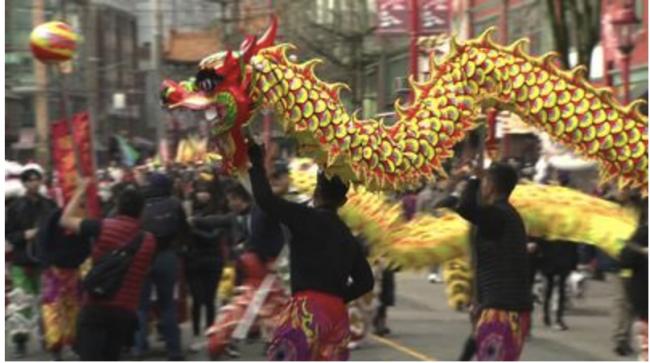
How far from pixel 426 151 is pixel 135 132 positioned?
53.0 m

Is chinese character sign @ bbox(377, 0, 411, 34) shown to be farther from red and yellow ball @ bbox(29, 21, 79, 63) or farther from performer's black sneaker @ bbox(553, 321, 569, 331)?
red and yellow ball @ bbox(29, 21, 79, 63)

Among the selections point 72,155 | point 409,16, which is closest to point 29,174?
point 72,155

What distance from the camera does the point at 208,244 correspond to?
39.7 feet

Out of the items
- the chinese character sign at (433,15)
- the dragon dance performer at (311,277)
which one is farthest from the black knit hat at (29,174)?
the chinese character sign at (433,15)

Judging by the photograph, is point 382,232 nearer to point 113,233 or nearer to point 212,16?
point 113,233

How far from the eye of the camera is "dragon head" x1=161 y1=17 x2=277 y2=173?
6473 millimetres

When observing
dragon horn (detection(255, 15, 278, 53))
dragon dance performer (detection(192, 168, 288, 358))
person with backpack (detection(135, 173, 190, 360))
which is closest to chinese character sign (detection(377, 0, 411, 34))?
person with backpack (detection(135, 173, 190, 360))

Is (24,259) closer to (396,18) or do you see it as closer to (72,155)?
(72,155)

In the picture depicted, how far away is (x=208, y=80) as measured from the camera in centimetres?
654

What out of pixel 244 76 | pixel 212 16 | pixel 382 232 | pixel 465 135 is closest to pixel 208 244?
pixel 382 232

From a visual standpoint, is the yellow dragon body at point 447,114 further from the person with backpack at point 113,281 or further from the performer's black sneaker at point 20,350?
the performer's black sneaker at point 20,350

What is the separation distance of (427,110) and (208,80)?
152 cm

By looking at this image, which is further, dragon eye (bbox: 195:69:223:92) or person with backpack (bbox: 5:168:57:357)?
person with backpack (bbox: 5:168:57:357)

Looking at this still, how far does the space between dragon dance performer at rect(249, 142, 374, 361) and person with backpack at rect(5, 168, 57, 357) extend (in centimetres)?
567
